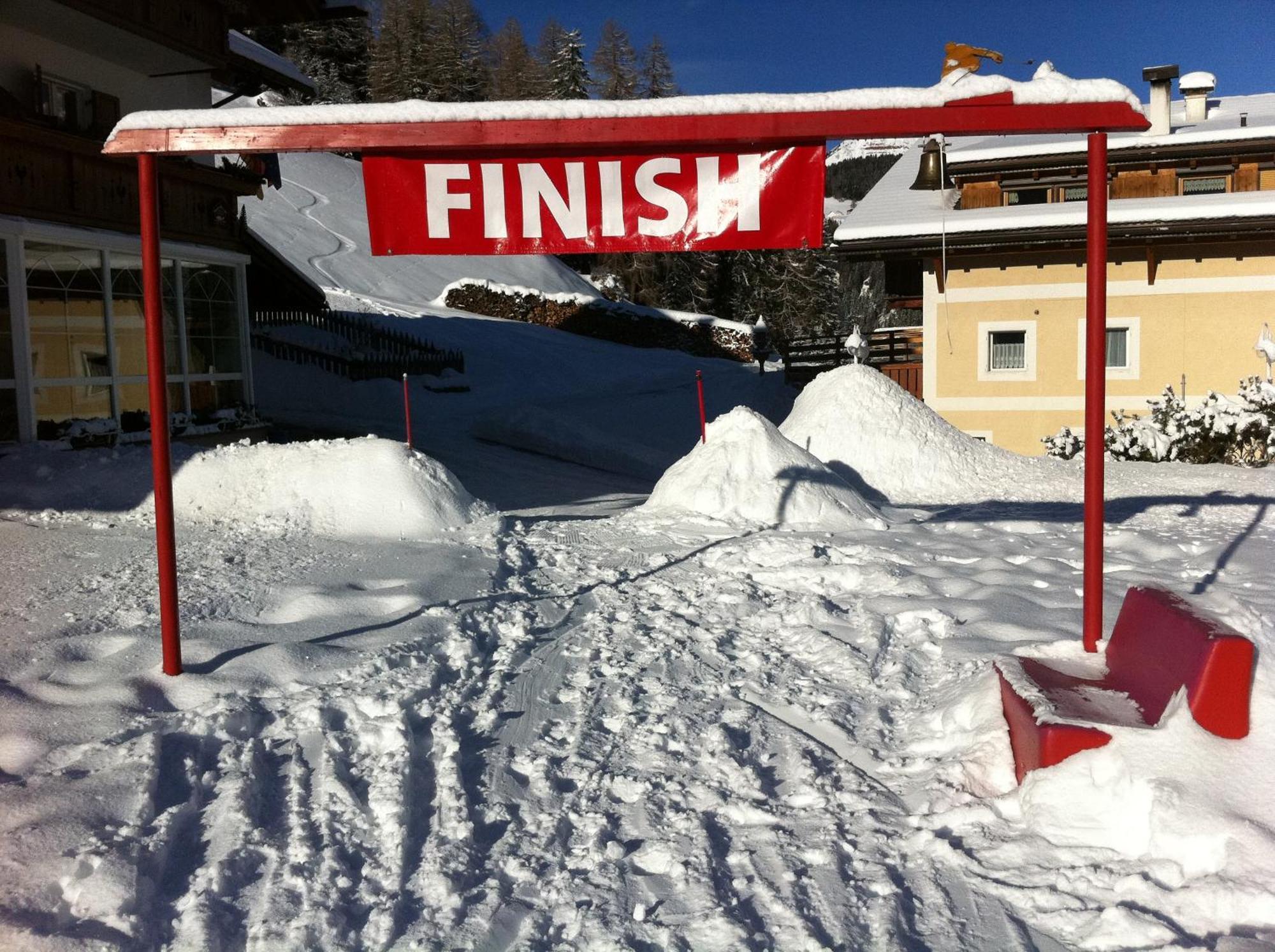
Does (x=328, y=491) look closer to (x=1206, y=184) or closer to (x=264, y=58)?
(x=264, y=58)

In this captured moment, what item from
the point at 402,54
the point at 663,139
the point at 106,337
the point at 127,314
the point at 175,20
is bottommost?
the point at 106,337

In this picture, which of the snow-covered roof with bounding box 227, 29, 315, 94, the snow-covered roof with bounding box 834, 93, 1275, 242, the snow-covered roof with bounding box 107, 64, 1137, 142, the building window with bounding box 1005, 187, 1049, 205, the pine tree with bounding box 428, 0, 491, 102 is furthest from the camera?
the pine tree with bounding box 428, 0, 491, 102

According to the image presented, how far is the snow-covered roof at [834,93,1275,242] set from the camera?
18.1m

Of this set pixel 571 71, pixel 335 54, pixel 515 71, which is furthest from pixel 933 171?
pixel 335 54

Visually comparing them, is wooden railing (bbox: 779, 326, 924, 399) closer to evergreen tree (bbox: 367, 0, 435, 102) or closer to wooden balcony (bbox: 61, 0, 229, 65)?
wooden balcony (bbox: 61, 0, 229, 65)

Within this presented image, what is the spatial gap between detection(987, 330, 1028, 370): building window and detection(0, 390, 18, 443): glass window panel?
643 inches

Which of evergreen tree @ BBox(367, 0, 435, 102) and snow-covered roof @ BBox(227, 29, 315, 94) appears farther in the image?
evergreen tree @ BBox(367, 0, 435, 102)

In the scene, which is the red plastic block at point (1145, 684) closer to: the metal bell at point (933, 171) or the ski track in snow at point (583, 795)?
the ski track in snow at point (583, 795)

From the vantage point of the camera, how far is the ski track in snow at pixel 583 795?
10.2 ft

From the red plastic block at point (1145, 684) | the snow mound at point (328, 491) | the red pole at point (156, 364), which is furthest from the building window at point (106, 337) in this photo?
the red plastic block at point (1145, 684)

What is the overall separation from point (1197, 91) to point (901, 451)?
46.0ft

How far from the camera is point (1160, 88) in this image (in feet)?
68.6

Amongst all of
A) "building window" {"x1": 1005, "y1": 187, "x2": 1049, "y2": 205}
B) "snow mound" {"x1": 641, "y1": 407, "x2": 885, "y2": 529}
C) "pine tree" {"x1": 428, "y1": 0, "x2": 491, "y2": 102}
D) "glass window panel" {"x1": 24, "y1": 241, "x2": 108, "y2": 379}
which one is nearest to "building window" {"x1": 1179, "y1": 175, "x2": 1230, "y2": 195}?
"building window" {"x1": 1005, "y1": 187, "x2": 1049, "y2": 205}

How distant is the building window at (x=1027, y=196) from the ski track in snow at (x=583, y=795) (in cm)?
1595
